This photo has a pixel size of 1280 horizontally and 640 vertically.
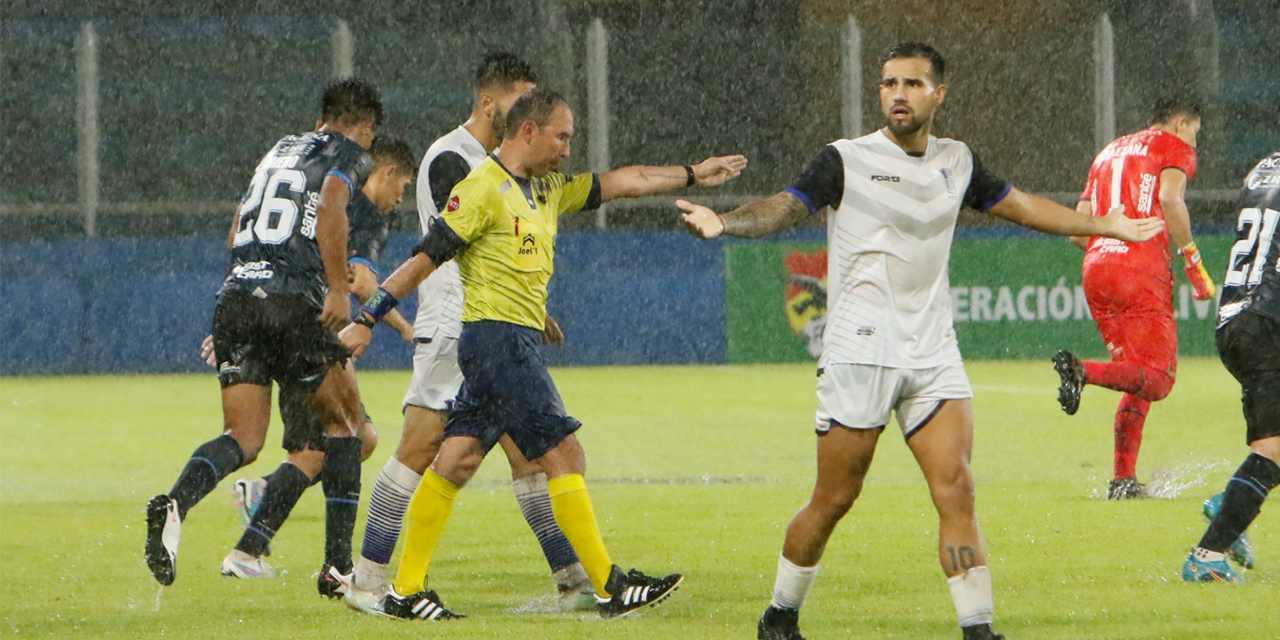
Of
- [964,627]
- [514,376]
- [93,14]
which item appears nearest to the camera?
[964,627]

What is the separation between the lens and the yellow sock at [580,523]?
6.59m

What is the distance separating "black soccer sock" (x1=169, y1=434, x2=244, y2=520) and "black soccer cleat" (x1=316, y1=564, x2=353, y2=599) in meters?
0.52

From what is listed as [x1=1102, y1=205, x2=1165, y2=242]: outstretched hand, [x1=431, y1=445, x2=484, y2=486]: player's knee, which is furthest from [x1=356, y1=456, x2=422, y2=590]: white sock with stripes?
[x1=1102, y1=205, x2=1165, y2=242]: outstretched hand

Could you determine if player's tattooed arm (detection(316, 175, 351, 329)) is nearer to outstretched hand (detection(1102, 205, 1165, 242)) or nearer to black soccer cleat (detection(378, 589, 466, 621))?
black soccer cleat (detection(378, 589, 466, 621))

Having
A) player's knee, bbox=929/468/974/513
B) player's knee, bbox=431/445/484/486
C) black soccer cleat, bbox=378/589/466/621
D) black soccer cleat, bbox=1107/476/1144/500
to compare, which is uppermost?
player's knee, bbox=929/468/974/513

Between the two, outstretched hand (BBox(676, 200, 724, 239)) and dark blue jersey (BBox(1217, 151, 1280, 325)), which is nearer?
outstretched hand (BBox(676, 200, 724, 239))

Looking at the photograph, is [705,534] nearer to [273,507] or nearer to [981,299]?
[273,507]

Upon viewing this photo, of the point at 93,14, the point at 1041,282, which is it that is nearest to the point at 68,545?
the point at 1041,282

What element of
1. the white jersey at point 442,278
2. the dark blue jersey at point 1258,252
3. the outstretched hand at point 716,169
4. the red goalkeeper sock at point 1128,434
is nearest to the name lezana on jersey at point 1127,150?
the red goalkeeper sock at point 1128,434

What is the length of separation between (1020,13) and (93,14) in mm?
13615

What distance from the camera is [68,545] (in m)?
8.88

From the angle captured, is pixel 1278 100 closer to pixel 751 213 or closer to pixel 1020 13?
pixel 1020 13

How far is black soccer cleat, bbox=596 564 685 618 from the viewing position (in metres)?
6.57

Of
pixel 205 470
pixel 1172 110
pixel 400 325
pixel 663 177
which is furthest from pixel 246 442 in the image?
pixel 1172 110
